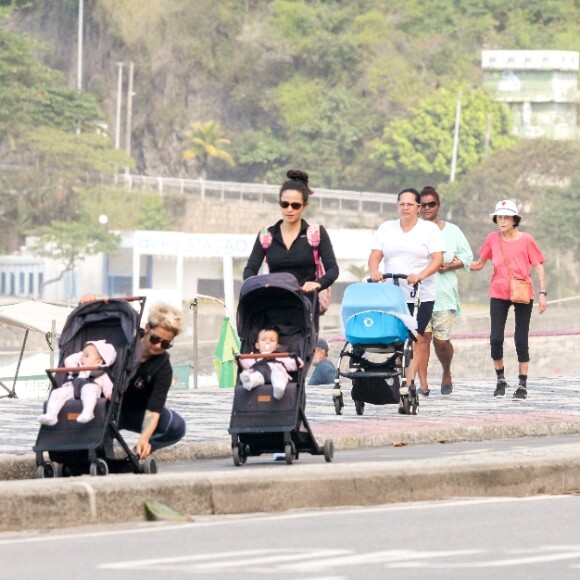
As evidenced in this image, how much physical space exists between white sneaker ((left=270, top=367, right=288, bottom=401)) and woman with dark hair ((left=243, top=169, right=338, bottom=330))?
1.17m

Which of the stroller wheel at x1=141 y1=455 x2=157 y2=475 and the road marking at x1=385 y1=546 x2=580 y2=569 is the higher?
the road marking at x1=385 y1=546 x2=580 y2=569

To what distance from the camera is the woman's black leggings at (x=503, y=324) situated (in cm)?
1781

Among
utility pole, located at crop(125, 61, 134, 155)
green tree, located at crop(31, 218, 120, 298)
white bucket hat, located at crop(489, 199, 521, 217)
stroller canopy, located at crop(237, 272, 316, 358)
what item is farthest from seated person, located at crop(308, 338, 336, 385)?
utility pole, located at crop(125, 61, 134, 155)

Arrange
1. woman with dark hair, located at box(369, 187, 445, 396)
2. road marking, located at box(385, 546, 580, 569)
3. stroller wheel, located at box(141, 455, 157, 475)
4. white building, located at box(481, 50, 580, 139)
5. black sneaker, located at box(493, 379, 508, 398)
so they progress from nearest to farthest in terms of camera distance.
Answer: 1. road marking, located at box(385, 546, 580, 569)
2. stroller wheel, located at box(141, 455, 157, 475)
3. woman with dark hair, located at box(369, 187, 445, 396)
4. black sneaker, located at box(493, 379, 508, 398)
5. white building, located at box(481, 50, 580, 139)

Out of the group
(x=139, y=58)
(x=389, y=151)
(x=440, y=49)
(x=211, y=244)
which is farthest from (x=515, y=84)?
(x=211, y=244)

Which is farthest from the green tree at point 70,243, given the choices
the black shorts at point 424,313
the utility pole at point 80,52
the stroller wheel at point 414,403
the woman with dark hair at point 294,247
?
the woman with dark hair at point 294,247

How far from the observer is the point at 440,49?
164 meters

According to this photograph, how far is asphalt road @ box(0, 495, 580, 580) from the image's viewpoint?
7465 millimetres

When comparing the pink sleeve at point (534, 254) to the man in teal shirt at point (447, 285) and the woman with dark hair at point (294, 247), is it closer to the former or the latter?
the man in teal shirt at point (447, 285)

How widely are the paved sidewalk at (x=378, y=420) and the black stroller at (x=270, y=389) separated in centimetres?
80

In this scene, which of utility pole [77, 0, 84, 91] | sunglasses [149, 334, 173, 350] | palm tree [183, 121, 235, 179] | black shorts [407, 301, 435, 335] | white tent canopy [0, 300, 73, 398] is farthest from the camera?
utility pole [77, 0, 84, 91]

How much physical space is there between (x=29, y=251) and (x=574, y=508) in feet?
376

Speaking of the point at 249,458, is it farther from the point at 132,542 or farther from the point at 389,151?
the point at 389,151

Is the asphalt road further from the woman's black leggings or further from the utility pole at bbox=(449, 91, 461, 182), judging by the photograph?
the utility pole at bbox=(449, 91, 461, 182)
